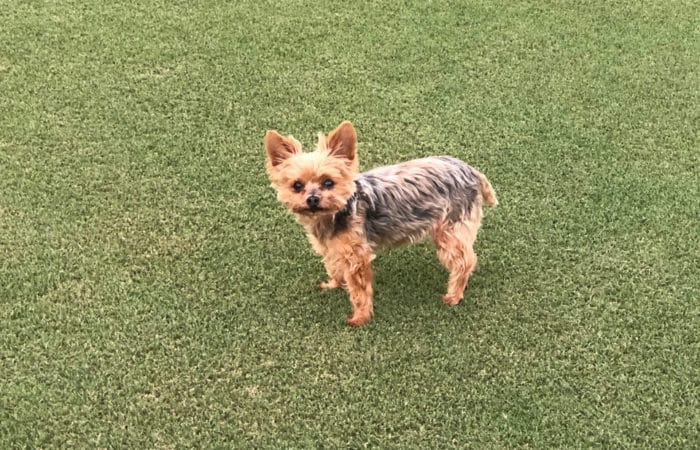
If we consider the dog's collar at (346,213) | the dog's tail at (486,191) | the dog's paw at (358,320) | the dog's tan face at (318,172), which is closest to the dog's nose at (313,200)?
the dog's tan face at (318,172)

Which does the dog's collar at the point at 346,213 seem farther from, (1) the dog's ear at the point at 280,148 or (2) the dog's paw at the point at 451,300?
(2) the dog's paw at the point at 451,300

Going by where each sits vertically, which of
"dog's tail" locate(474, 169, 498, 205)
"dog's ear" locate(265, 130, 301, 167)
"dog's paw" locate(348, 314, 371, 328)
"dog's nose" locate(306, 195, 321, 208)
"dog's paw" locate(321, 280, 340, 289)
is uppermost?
"dog's ear" locate(265, 130, 301, 167)

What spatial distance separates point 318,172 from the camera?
2574 millimetres

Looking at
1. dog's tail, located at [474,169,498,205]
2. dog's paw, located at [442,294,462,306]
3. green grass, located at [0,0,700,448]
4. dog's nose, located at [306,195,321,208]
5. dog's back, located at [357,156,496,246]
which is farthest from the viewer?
dog's paw, located at [442,294,462,306]

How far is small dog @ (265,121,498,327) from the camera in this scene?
2598mm

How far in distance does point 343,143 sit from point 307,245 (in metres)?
0.84

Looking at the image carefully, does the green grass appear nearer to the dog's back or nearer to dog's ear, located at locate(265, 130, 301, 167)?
the dog's back

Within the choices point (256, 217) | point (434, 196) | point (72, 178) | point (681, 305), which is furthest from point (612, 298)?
point (72, 178)

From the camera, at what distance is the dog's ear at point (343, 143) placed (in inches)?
102

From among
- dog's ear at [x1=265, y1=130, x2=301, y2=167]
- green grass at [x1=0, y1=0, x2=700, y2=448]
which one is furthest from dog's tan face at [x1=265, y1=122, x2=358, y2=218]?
green grass at [x1=0, y1=0, x2=700, y2=448]

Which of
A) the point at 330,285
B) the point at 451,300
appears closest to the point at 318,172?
the point at 330,285

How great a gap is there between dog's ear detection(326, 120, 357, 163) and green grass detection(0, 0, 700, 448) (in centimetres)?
78

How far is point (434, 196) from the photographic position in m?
2.79

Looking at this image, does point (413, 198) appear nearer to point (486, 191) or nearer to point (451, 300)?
point (486, 191)
